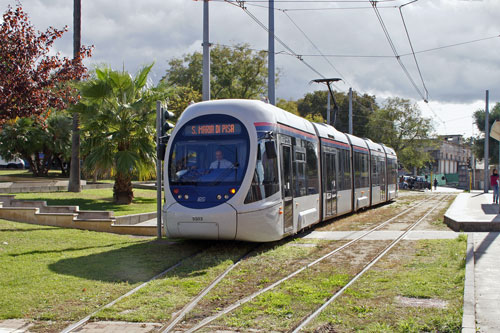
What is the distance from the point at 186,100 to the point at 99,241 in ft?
97.3

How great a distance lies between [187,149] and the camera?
453 inches

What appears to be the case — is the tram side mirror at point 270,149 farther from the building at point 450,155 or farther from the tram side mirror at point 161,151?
the building at point 450,155

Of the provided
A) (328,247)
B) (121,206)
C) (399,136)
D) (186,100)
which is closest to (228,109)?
(328,247)

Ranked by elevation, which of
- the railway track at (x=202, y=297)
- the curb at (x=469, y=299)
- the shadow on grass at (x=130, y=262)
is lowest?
the railway track at (x=202, y=297)

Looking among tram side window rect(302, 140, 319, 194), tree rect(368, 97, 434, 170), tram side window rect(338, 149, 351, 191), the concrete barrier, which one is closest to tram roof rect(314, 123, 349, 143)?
tram side window rect(338, 149, 351, 191)

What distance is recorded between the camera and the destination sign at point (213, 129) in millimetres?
11383

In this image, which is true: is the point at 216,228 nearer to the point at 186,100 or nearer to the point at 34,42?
the point at 34,42

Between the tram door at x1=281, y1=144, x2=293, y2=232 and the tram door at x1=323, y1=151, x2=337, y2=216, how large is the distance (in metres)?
3.68

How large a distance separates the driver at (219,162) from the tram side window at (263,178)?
2.06ft

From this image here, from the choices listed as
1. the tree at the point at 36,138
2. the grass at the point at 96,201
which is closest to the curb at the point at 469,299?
the grass at the point at 96,201

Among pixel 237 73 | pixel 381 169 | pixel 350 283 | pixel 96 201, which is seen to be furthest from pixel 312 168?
pixel 237 73

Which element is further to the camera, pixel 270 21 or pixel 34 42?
pixel 270 21

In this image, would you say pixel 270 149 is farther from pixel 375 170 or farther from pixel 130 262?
pixel 375 170

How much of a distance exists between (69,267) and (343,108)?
66103 mm
